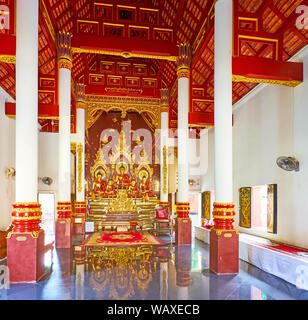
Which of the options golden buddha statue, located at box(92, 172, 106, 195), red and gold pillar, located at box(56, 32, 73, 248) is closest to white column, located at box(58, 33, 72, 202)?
red and gold pillar, located at box(56, 32, 73, 248)

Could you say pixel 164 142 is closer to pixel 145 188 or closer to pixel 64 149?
pixel 145 188

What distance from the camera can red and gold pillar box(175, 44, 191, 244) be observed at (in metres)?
6.76

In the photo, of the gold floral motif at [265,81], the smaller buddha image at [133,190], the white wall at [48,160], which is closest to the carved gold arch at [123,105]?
the white wall at [48,160]

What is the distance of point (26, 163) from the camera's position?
395cm

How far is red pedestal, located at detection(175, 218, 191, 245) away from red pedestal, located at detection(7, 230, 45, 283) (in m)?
3.75

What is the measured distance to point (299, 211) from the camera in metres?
5.19

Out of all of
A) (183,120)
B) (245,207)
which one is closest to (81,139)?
(183,120)

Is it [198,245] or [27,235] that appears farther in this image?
[198,245]

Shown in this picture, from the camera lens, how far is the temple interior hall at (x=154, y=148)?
155 inches

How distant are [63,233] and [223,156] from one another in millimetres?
4588

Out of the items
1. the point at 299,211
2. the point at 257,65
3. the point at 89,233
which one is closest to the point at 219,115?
the point at 257,65

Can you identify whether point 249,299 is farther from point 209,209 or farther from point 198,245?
point 209,209

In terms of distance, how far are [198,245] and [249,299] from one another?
11.8 ft
